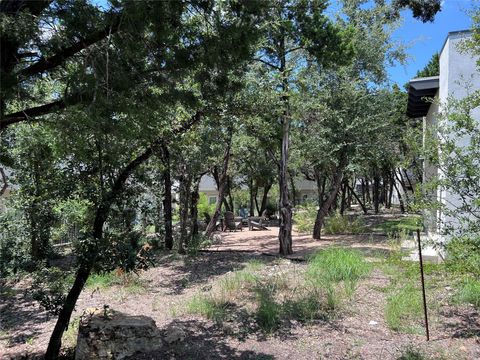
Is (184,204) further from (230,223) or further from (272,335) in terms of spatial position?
(230,223)

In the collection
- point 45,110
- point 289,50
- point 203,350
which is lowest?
point 203,350

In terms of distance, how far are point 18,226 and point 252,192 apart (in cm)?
2055

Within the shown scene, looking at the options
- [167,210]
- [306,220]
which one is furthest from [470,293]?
[306,220]

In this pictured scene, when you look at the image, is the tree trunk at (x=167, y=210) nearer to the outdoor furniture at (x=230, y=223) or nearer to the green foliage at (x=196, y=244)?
the green foliage at (x=196, y=244)

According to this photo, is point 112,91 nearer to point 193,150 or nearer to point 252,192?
point 193,150

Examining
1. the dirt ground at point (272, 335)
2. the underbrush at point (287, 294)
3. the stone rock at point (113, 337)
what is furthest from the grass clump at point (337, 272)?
the stone rock at point (113, 337)

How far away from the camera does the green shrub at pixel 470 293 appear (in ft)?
18.8

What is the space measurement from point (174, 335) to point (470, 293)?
387 cm

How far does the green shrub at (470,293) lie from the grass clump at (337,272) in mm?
1433

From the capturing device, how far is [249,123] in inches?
376

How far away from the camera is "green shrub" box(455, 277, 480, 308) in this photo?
5.72 m

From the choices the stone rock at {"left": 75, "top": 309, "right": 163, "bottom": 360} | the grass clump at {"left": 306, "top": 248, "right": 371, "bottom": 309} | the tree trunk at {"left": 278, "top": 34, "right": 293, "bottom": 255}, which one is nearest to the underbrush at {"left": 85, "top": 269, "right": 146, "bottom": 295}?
the stone rock at {"left": 75, "top": 309, "right": 163, "bottom": 360}

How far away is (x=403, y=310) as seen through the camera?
18.2ft

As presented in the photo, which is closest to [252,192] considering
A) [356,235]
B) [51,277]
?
[356,235]
